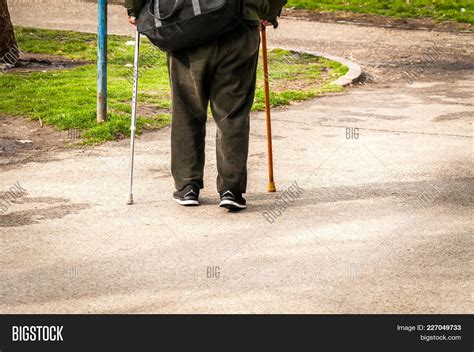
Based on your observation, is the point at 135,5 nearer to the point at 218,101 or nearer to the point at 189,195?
the point at 218,101

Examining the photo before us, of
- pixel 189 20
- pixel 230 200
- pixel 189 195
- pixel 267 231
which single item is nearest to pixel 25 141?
pixel 189 195

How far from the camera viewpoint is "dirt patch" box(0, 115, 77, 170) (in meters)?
9.15

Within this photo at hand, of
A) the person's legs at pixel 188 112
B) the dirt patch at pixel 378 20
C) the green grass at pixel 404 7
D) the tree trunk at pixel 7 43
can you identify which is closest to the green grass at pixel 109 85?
the tree trunk at pixel 7 43

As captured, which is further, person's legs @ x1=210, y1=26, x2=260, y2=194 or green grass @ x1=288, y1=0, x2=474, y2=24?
green grass @ x1=288, y1=0, x2=474, y2=24

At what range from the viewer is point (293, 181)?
848 centimetres

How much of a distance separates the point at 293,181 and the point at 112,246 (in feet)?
7.11

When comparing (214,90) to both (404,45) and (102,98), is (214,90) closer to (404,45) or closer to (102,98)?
(102,98)

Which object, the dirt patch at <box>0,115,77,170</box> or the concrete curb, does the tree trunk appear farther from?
the concrete curb

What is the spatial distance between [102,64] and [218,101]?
298cm

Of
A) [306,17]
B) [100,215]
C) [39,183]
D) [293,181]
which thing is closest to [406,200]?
[293,181]

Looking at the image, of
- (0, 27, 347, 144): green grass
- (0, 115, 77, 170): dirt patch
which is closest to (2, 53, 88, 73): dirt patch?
(0, 27, 347, 144): green grass

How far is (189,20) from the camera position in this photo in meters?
7.02

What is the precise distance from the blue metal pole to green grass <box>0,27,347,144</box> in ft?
0.41

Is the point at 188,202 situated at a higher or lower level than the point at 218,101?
lower
